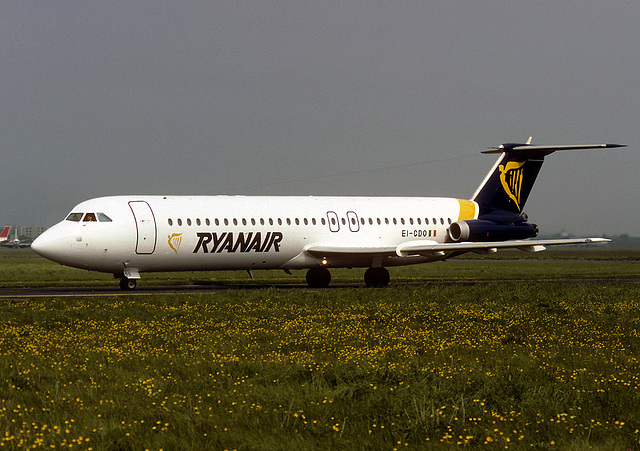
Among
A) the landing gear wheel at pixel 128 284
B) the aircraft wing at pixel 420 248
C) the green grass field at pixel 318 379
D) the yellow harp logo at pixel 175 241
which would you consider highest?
the yellow harp logo at pixel 175 241

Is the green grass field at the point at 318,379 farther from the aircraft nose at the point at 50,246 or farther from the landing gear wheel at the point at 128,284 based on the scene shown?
the landing gear wheel at the point at 128,284

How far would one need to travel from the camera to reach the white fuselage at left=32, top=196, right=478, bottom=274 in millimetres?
27969

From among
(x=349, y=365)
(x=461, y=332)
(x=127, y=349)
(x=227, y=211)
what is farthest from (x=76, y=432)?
(x=227, y=211)

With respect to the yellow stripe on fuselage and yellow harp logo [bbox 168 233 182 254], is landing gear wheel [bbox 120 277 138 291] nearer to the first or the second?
yellow harp logo [bbox 168 233 182 254]

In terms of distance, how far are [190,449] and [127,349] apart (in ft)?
21.8

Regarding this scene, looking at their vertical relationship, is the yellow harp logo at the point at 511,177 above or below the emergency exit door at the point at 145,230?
above

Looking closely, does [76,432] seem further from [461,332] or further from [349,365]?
[461,332]

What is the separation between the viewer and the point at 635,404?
9625 millimetres

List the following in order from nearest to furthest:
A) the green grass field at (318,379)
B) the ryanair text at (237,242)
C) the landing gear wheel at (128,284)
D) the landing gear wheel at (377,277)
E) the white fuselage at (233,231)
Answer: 1. the green grass field at (318,379)
2. the white fuselage at (233,231)
3. the landing gear wheel at (128,284)
4. the ryanair text at (237,242)
5. the landing gear wheel at (377,277)

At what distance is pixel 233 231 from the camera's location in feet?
98.7

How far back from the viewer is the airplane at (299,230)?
28.2m

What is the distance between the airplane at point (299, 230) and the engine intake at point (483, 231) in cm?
5

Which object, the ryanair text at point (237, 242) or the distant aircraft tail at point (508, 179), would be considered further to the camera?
the distant aircraft tail at point (508, 179)

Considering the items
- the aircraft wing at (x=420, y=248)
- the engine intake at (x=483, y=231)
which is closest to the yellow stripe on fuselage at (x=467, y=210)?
the engine intake at (x=483, y=231)
